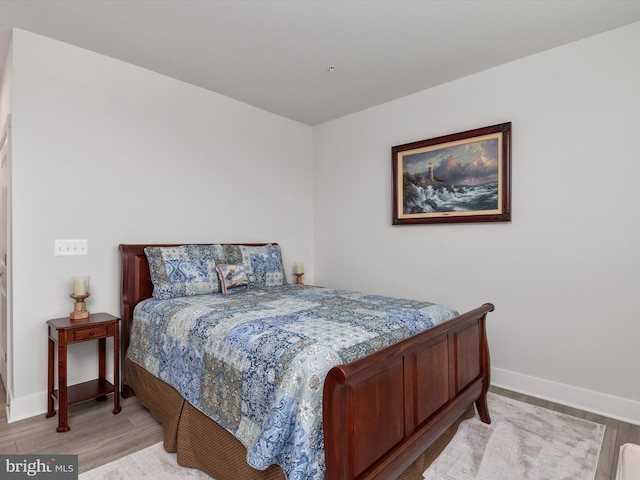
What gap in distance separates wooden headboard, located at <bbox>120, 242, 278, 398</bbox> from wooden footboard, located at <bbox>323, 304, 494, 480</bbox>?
2171 millimetres

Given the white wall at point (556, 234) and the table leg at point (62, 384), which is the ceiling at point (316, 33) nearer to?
the white wall at point (556, 234)

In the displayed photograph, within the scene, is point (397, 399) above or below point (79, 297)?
below

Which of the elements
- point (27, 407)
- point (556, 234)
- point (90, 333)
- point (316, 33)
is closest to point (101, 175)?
point (90, 333)

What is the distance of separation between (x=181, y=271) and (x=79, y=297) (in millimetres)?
703

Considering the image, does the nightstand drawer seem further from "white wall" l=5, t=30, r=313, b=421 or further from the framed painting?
the framed painting

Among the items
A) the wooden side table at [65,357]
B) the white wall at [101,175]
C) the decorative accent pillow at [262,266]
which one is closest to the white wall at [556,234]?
the decorative accent pillow at [262,266]

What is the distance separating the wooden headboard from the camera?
2.80 m

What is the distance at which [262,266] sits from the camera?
3467 millimetres

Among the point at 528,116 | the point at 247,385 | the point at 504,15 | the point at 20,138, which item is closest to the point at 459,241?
the point at 528,116

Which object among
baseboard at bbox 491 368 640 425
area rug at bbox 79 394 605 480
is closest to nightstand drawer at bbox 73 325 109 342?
area rug at bbox 79 394 605 480

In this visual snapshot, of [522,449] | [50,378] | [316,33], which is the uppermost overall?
[316,33]

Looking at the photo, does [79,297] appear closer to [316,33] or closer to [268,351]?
[268,351]

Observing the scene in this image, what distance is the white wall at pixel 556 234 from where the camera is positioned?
8.10 feet

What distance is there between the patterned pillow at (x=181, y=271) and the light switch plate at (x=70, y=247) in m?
0.43
